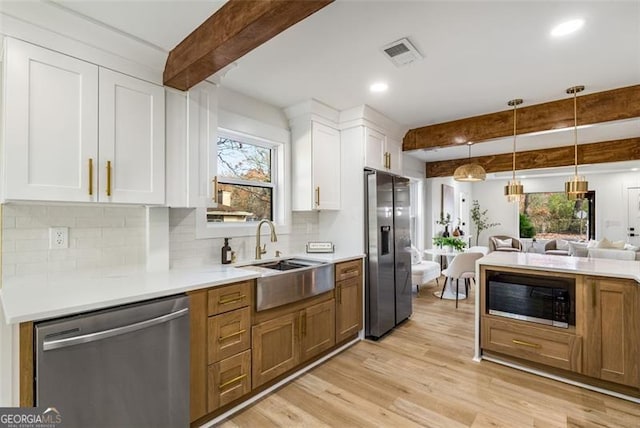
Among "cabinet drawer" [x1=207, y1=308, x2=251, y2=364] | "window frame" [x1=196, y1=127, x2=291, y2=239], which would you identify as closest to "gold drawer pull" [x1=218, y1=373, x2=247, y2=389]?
"cabinet drawer" [x1=207, y1=308, x2=251, y2=364]

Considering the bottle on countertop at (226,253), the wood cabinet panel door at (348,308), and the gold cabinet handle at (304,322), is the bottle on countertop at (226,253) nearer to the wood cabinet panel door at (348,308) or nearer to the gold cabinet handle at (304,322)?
the gold cabinet handle at (304,322)

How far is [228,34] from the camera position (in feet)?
5.20

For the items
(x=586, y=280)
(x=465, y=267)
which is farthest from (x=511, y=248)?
(x=586, y=280)

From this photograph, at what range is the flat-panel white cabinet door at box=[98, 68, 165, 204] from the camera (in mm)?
1791

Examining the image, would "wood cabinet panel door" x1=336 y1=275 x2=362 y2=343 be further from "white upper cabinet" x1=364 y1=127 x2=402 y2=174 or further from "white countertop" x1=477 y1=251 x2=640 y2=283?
"white upper cabinet" x1=364 y1=127 x2=402 y2=174

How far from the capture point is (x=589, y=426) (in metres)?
1.91

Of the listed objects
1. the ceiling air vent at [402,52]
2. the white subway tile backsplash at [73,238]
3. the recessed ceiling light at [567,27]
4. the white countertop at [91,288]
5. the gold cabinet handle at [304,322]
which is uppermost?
the recessed ceiling light at [567,27]

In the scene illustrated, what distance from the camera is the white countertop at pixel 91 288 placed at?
4.28 ft

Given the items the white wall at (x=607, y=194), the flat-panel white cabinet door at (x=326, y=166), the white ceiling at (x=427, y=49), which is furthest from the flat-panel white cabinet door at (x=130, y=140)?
the white wall at (x=607, y=194)

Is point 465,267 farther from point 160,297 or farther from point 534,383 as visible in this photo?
point 160,297

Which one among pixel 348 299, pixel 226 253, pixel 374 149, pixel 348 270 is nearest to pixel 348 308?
pixel 348 299

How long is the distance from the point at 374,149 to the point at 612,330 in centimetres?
256

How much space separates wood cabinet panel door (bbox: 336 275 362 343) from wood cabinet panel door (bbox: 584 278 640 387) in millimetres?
1871

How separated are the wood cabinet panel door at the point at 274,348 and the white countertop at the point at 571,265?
1.86m
